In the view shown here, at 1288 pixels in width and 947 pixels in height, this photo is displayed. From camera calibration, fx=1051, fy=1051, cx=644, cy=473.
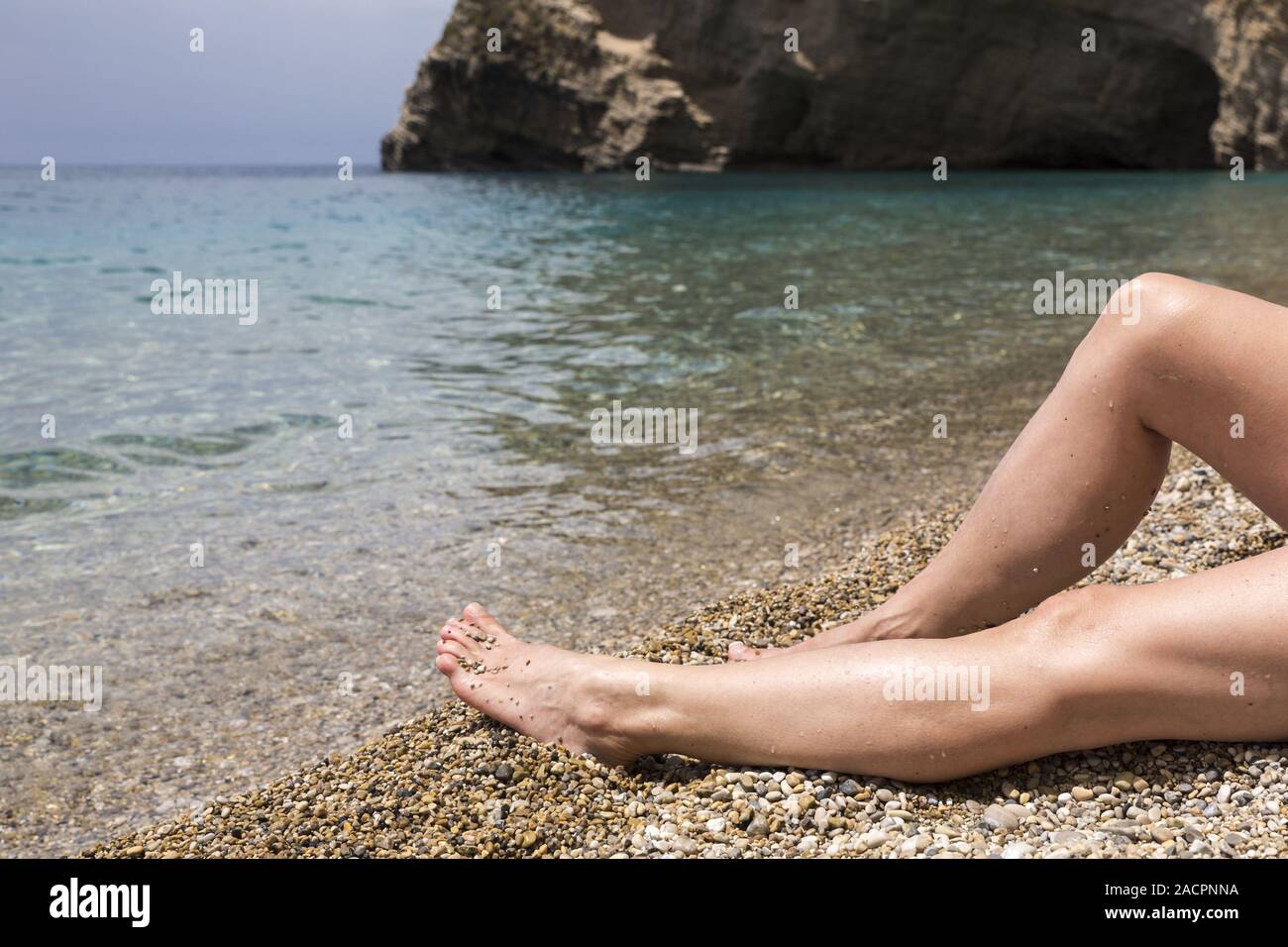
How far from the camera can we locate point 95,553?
14.2ft

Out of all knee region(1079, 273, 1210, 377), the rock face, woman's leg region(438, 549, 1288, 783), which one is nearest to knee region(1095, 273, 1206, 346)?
knee region(1079, 273, 1210, 377)

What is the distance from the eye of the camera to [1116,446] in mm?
2182

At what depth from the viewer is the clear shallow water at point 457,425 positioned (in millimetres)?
3902

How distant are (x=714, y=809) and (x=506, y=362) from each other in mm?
5965

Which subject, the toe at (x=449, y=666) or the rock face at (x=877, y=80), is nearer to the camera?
the toe at (x=449, y=666)

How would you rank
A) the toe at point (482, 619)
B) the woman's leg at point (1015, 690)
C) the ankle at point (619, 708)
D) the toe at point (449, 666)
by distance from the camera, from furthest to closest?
the toe at point (482, 619), the toe at point (449, 666), the ankle at point (619, 708), the woman's leg at point (1015, 690)

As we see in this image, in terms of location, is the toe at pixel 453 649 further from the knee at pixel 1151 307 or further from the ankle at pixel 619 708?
the knee at pixel 1151 307

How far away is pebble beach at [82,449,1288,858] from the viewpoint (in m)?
1.99

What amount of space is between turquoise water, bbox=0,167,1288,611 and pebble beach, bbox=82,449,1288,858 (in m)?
1.96

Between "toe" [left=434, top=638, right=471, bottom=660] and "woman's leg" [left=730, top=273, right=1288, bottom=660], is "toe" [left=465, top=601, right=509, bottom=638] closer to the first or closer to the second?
"toe" [left=434, top=638, right=471, bottom=660]

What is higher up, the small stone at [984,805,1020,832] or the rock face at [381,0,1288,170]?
the rock face at [381,0,1288,170]

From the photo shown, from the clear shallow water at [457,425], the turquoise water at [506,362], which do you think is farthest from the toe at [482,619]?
the turquoise water at [506,362]

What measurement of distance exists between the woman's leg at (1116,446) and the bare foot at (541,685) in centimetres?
65
